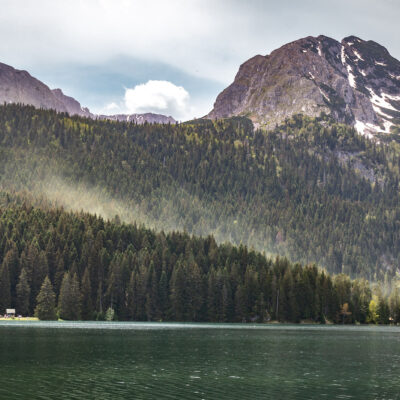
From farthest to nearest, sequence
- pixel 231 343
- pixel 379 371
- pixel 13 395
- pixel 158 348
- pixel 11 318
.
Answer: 1. pixel 11 318
2. pixel 231 343
3. pixel 158 348
4. pixel 379 371
5. pixel 13 395

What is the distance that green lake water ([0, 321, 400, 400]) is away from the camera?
180 ft

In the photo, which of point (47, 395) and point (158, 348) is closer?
point (47, 395)

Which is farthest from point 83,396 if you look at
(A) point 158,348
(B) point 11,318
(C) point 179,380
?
(B) point 11,318

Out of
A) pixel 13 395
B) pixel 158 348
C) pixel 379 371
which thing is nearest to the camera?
pixel 13 395

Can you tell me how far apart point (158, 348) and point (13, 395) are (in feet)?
161

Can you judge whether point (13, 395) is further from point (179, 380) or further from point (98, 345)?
point (98, 345)

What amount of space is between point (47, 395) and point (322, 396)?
23.2 meters

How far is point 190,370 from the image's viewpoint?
70.6m

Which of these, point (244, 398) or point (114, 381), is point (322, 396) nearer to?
point (244, 398)

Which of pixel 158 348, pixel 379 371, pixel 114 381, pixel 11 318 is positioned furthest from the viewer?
pixel 11 318

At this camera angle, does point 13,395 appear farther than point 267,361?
No

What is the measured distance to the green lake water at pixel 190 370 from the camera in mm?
54812

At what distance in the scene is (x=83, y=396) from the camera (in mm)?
51625

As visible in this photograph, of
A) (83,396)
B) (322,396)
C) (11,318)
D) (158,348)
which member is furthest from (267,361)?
(11,318)
